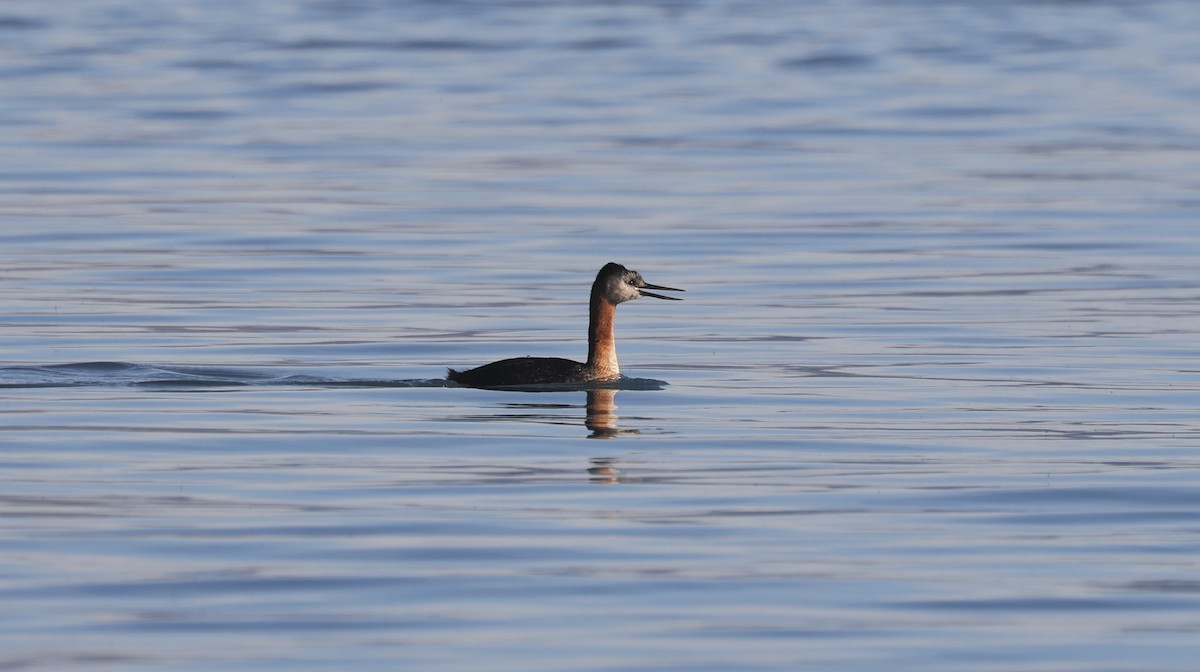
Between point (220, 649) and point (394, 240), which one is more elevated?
point (394, 240)

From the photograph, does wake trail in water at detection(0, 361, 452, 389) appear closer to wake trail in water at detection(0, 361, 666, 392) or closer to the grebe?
wake trail in water at detection(0, 361, 666, 392)

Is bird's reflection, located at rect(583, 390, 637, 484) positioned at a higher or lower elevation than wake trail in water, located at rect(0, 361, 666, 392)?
lower

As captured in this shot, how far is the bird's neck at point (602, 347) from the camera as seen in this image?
17.5 m

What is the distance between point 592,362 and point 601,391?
0.97 feet

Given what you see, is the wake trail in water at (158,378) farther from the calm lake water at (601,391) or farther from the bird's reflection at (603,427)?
the bird's reflection at (603,427)

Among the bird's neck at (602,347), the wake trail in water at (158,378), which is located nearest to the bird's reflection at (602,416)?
the bird's neck at (602,347)

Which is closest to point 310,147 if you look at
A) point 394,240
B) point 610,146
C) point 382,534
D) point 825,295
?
point 610,146

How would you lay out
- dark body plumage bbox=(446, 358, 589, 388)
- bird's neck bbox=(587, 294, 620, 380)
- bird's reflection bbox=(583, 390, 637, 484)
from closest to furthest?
bird's reflection bbox=(583, 390, 637, 484) → dark body plumage bbox=(446, 358, 589, 388) → bird's neck bbox=(587, 294, 620, 380)

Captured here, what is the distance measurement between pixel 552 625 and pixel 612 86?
1539 inches

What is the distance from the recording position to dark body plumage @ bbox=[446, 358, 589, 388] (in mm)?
16875

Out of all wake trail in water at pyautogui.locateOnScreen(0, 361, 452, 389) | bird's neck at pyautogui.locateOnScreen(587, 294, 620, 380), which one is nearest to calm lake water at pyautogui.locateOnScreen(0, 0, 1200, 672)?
wake trail in water at pyautogui.locateOnScreen(0, 361, 452, 389)

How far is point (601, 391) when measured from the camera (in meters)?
17.3

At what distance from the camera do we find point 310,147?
37.2 meters

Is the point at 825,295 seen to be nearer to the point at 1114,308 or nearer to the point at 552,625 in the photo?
the point at 1114,308
